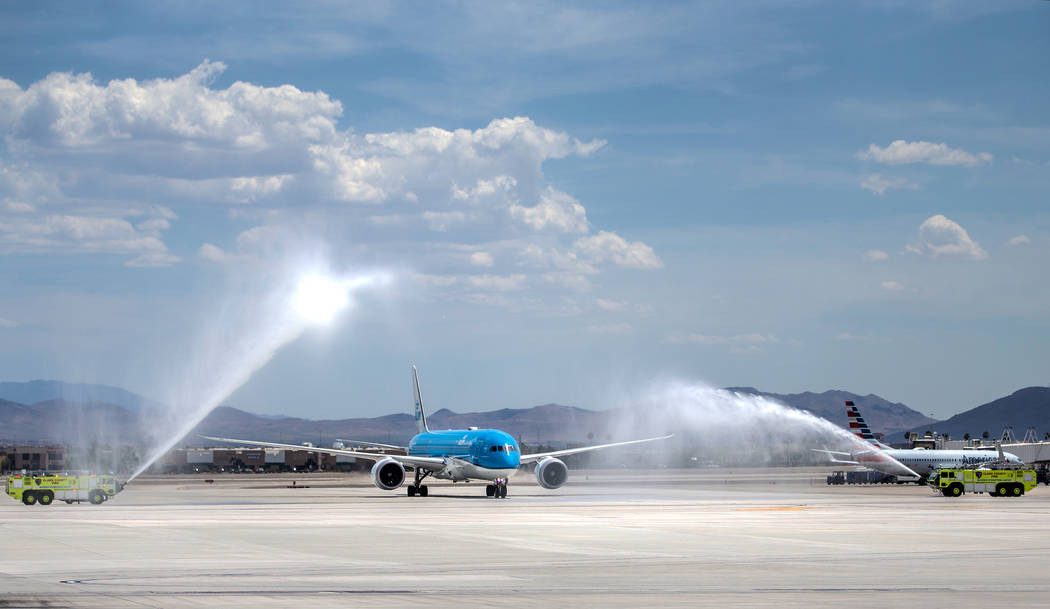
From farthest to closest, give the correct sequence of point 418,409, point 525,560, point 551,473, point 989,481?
1. point 418,409
2. point 551,473
3. point 989,481
4. point 525,560

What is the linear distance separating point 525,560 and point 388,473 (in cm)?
6924

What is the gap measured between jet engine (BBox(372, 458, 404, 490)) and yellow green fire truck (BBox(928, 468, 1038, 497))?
45.3m

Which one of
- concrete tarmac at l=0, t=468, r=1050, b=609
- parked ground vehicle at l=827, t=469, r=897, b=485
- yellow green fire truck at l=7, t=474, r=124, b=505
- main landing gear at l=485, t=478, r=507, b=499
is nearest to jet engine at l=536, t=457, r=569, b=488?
main landing gear at l=485, t=478, r=507, b=499

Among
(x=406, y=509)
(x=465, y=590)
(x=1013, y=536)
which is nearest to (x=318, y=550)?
(x=465, y=590)

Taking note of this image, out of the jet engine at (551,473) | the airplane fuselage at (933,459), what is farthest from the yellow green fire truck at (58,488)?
the airplane fuselage at (933,459)

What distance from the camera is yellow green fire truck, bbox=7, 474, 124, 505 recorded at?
85.0m

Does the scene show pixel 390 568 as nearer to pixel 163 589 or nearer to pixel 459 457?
pixel 163 589

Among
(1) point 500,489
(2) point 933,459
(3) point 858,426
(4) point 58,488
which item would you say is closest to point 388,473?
(1) point 500,489

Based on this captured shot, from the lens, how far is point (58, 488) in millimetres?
86188

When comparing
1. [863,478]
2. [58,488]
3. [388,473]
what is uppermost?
[388,473]

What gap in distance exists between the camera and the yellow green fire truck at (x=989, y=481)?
102 meters

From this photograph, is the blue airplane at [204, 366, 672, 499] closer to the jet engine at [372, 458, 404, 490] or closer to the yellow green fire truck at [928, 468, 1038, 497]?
the jet engine at [372, 458, 404, 490]

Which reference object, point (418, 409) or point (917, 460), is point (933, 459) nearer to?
point (917, 460)

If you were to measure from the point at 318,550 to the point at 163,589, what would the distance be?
12.7 meters
